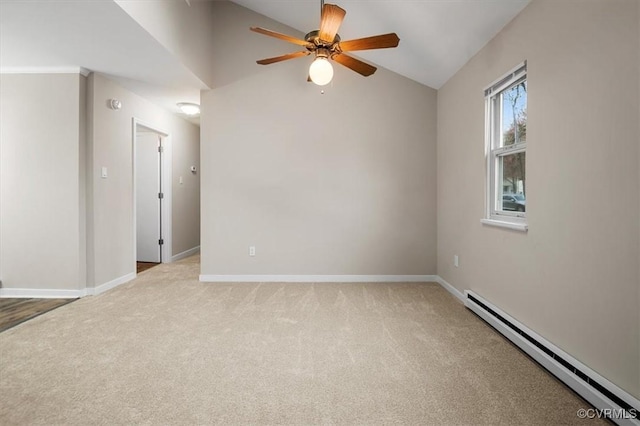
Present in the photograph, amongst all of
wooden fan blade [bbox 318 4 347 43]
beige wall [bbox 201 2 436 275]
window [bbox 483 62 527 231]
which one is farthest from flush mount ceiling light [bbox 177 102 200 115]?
window [bbox 483 62 527 231]

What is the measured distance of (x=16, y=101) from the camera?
3568 mm

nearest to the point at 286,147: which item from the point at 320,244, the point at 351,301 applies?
the point at 320,244

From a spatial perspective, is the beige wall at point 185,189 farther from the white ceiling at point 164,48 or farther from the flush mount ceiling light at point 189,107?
the white ceiling at point 164,48

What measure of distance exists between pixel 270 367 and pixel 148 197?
14.6 feet

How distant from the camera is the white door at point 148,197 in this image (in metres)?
5.45

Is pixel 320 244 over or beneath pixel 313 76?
beneath

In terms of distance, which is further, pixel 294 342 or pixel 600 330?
pixel 294 342

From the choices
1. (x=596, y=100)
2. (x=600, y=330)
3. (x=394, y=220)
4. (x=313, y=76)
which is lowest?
(x=600, y=330)

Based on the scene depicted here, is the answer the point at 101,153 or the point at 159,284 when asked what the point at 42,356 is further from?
the point at 101,153

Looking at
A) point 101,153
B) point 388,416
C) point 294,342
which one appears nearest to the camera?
point 388,416

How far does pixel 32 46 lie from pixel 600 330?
15.5 ft

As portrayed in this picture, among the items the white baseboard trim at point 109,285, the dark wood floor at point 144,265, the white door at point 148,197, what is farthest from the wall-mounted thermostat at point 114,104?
the dark wood floor at point 144,265

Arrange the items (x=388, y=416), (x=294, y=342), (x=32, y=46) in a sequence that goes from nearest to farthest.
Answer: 1. (x=388, y=416)
2. (x=294, y=342)
3. (x=32, y=46)

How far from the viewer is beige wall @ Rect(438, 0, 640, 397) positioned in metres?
1.55
